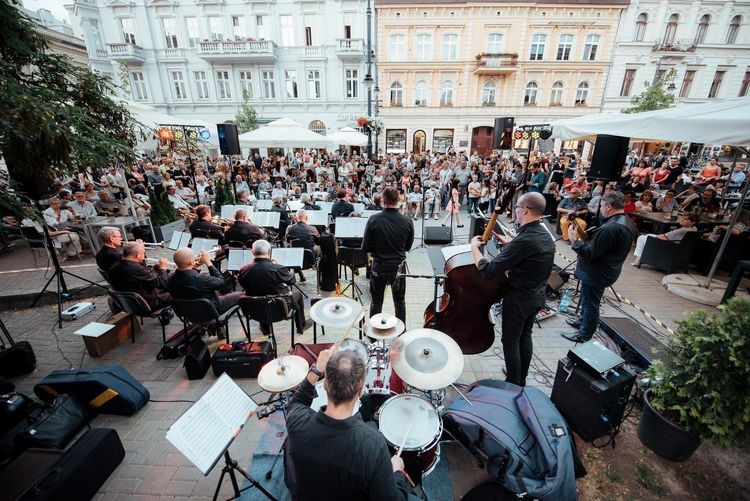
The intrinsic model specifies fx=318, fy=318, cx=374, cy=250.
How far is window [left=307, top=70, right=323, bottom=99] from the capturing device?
23.1 meters

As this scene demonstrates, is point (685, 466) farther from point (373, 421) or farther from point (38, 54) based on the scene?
point (38, 54)

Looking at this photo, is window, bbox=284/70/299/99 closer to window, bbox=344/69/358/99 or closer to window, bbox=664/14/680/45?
window, bbox=344/69/358/99

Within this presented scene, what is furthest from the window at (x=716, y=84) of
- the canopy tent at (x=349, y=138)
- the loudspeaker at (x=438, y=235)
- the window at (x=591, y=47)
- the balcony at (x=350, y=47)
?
the loudspeaker at (x=438, y=235)

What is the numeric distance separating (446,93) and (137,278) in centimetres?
2524

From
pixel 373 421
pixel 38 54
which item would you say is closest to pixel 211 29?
pixel 38 54

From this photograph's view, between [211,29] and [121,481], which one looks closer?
[121,481]

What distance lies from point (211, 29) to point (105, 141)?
25275 millimetres

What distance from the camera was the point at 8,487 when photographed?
2.38m

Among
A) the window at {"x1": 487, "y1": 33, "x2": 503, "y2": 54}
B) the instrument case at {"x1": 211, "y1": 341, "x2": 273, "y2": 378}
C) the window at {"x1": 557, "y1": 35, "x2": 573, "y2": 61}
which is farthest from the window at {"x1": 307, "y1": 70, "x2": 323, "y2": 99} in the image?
the instrument case at {"x1": 211, "y1": 341, "x2": 273, "y2": 378}

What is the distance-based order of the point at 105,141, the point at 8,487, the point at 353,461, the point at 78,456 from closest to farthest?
the point at 353,461, the point at 8,487, the point at 78,456, the point at 105,141

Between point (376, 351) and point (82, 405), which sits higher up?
point (376, 351)

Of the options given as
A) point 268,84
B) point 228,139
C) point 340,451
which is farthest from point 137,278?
point 268,84

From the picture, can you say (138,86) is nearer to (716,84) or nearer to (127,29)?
(127,29)

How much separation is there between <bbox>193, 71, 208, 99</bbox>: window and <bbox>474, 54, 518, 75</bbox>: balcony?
65.9ft
